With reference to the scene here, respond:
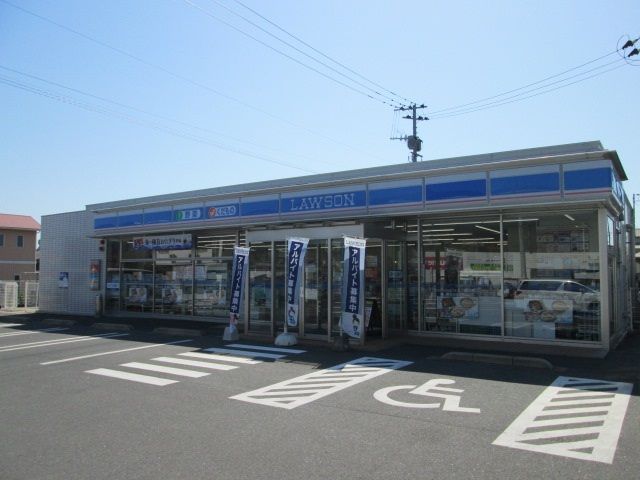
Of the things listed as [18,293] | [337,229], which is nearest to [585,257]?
[337,229]

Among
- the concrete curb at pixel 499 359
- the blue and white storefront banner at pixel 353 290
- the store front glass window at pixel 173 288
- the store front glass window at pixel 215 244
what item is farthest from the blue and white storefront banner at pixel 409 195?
the concrete curb at pixel 499 359

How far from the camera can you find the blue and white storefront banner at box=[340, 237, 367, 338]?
1160 cm

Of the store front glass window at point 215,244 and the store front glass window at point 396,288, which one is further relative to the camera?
the store front glass window at point 215,244

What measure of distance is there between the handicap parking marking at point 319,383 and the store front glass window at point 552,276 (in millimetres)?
3652

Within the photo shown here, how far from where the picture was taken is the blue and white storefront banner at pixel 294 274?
12398mm

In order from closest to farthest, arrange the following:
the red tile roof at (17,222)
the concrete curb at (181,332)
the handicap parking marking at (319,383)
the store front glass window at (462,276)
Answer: the handicap parking marking at (319,383), the store front glass window at (462,276), the concrete curb at (181,332), the red tile roof at (17,222)

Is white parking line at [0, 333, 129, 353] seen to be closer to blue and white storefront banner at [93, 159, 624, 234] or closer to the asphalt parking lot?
the asphalt parking lot

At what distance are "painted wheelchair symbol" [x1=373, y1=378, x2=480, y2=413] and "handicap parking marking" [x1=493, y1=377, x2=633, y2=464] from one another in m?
0.85

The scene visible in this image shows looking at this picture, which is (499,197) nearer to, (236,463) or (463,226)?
(463,226)

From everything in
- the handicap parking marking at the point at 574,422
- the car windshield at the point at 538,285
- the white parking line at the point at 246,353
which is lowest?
the white parking line at the point at 246,353

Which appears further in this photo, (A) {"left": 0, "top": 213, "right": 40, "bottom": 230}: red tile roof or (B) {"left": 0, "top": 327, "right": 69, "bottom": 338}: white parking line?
(A) {"left": 0, "top": 213, "right": 40, "bottom": 230}: red tile roof

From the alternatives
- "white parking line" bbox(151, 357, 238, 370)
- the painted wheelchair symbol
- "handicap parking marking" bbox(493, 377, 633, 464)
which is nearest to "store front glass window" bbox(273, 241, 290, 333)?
"white parking line" bbox(151, 357, 238, 370)

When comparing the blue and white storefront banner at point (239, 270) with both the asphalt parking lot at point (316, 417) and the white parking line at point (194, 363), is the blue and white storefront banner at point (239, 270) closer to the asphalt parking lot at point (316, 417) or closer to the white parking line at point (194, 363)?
the asphalt parking lot at point (316, 417)

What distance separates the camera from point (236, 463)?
15.9 ft
